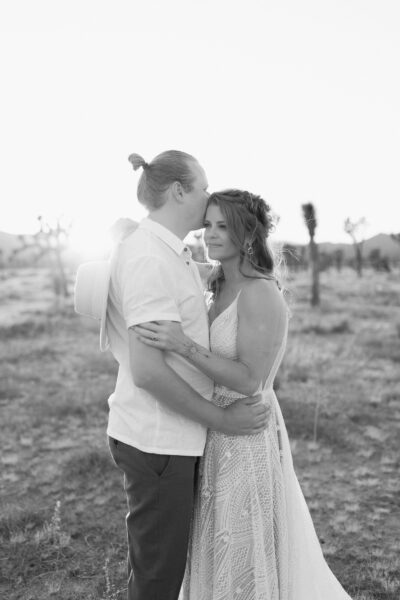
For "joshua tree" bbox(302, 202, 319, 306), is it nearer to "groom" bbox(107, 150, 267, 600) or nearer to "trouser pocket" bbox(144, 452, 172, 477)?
"groom" bbox(107, 150, 267, 600)

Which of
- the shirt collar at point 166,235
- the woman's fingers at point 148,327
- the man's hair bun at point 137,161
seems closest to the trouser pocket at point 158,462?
→ the woman's fingers at point 148,327

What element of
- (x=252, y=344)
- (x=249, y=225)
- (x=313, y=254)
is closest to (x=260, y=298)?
(x=252, y=344)

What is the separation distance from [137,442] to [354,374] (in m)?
8.72

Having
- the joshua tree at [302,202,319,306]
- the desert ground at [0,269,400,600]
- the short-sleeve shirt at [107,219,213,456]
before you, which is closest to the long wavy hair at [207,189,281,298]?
the short-sleeve shirt at [107,219,213,456]

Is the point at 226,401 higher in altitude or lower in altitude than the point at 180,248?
lower

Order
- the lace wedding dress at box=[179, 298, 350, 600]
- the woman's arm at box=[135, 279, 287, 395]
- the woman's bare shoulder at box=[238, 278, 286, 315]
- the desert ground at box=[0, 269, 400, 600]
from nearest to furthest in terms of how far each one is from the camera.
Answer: the woman's arm at box=[135, 279, 287, 395] < the woman's bare shoulder at box=[238, 278, 286, 315] < the lace wedding dress at box=[179, 298, 350, 600] < the desert ground at box=[0, 269, 400, 600]

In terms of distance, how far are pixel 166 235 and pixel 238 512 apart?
54.1 inches

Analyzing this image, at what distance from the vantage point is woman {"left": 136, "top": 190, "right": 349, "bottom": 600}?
2.50 metres

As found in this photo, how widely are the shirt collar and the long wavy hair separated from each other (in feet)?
0.93

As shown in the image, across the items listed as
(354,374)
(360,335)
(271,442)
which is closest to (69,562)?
(271,442)

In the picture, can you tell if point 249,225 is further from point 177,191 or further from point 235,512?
point 235,512

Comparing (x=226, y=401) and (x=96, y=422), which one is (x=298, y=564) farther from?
(x=96, y=422)

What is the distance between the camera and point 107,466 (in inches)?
237

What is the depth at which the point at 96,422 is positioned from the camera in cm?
763
